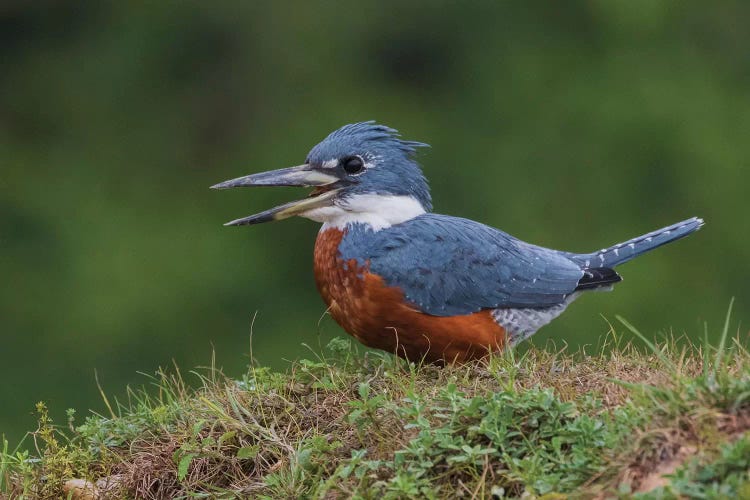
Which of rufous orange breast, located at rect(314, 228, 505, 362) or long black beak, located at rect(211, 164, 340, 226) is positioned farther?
long black beak, located at rect(211, 164, 340, 226)

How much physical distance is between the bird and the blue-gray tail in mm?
21

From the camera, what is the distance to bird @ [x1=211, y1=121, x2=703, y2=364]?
4941 mm

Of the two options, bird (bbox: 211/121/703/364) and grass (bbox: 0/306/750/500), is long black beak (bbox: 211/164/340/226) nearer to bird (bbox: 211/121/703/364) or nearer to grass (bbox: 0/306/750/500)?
bird (bbox: 211/121/703/364)

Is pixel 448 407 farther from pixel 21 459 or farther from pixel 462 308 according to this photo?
pixel 21 459

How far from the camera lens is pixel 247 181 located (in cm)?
541

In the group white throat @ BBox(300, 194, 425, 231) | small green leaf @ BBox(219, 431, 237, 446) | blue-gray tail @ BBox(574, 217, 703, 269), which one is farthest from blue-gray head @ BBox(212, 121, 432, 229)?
small green leaf @ BBox(219, 431, 237, 446)

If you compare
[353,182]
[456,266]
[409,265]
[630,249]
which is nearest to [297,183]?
[353,182]

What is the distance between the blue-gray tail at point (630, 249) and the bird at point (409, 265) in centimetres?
2

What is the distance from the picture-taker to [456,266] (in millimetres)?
5125

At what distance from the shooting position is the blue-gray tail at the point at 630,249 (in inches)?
223

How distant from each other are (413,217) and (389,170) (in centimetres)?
25

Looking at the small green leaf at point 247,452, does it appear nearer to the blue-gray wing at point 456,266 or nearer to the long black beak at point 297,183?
A: the blue-gray wing at point 456,266

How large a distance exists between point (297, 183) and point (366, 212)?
1.19 feet

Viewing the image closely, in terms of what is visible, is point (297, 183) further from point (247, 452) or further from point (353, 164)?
point (247, 452)
